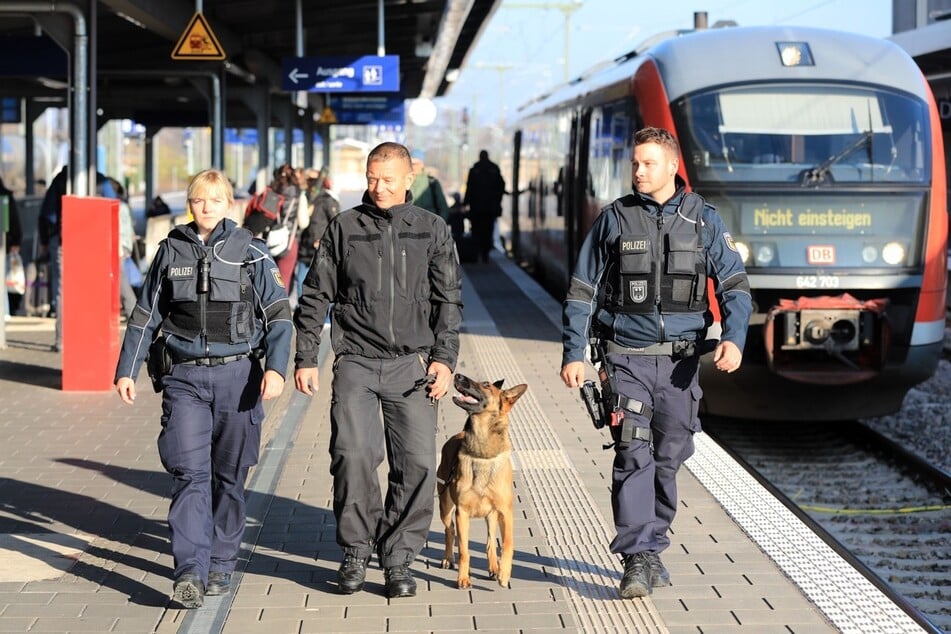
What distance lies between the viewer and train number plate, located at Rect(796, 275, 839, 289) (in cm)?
1041

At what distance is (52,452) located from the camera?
8391mm

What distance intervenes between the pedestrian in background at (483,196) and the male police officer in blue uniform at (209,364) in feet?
62.0

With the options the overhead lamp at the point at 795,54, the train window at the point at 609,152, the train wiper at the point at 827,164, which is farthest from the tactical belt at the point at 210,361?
the train window at the point at 609,152

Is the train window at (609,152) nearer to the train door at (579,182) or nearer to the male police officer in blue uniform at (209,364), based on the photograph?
the train door at (579,182)

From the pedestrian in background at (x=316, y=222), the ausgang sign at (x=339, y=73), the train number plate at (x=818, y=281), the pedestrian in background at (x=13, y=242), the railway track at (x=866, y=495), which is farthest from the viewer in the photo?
the ausgang sign at (x=339, y=73)

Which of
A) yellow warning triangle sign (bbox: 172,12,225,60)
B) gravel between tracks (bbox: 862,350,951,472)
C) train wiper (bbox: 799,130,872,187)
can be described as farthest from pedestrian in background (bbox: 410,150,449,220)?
train wiper (bbox: 799,130,872,187)

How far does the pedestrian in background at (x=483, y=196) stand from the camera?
24.6 meters

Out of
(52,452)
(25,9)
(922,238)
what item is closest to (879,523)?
(922,238)

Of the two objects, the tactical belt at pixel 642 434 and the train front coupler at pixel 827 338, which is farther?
the train front coupler at pixel 827 338

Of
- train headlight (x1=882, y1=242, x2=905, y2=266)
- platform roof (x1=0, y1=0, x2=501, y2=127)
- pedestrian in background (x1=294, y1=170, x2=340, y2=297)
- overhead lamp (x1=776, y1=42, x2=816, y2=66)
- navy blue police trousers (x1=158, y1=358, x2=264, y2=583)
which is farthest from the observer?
platform roof (x1=0, y1=0, x2=501, y2=127)

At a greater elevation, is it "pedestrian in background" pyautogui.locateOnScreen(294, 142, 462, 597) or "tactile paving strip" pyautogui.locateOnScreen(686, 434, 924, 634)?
"pedestrian in background" pyautogui.locateOnScreen(294, 142, 462, 597)

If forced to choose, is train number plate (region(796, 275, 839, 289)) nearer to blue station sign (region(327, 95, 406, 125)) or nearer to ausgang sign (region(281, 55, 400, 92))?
ausgang sign (region(281, 55, 400, 92))

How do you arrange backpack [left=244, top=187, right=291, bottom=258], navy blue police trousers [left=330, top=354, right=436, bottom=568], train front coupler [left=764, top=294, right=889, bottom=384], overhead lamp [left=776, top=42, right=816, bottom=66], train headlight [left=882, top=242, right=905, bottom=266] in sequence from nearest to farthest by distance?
navy blue police trousers [left=330, top=354, right=436, bottom=568], train front coupler [left=764, top=294, right=889, bottom=384], train headlight [left=882, top=242, right=905, bottom=266], overhead lamp [left=776, top=42, right=816, bottom=66], backpack [left=244, top=187, right=291, bottom=258]

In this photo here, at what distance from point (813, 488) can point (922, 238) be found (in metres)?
2.12
